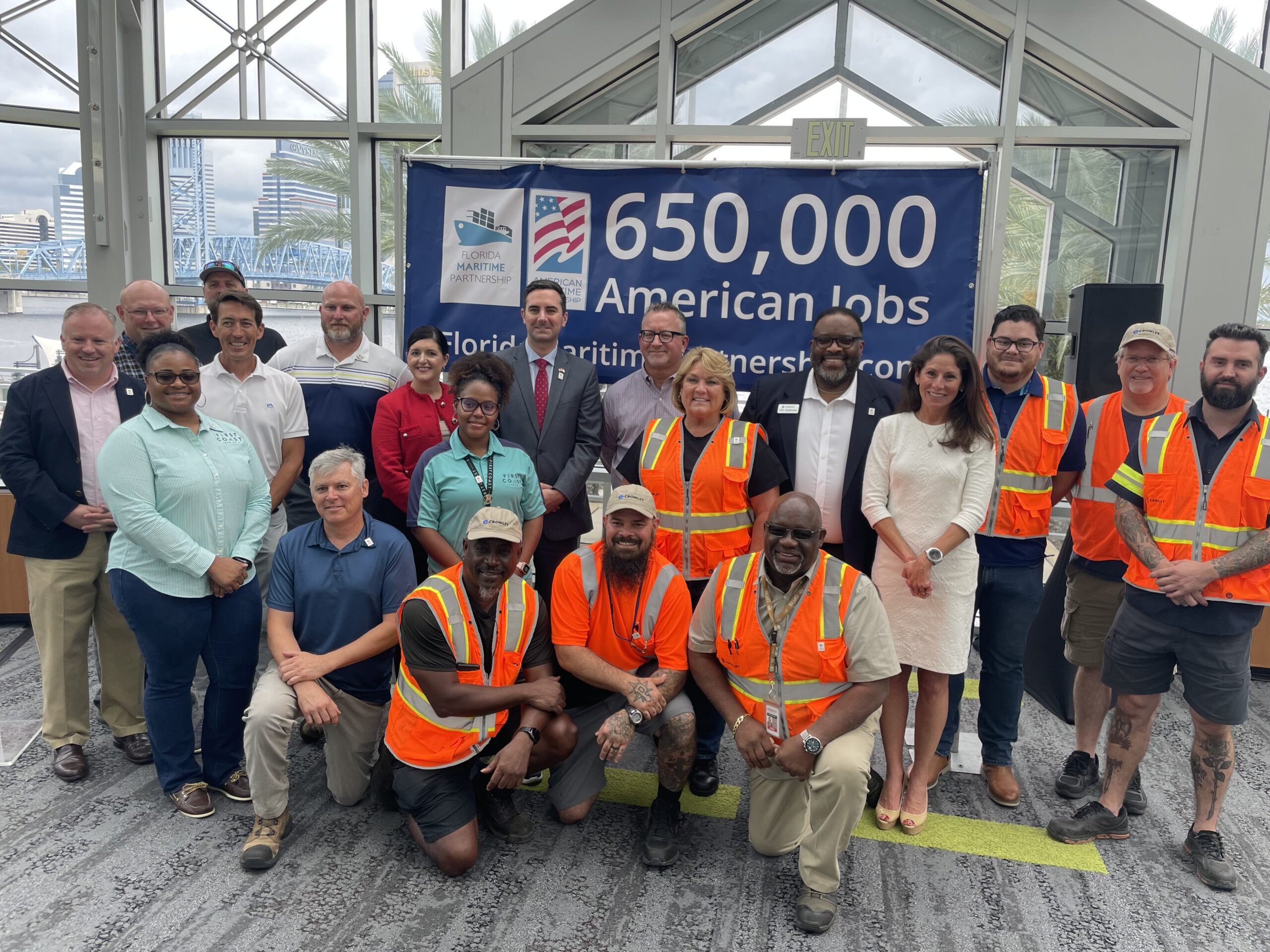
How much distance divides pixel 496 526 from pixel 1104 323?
4036 millimetres

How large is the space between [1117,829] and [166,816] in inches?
146

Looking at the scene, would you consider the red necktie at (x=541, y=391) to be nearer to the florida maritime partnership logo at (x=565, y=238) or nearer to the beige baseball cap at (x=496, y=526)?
the florida maritime partnership logo at (x=565, y=238)

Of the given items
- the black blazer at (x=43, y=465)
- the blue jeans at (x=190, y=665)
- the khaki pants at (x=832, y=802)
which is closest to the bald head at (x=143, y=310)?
the black blazer at (x=43, y=465)

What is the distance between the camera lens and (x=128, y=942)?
2.49 metres

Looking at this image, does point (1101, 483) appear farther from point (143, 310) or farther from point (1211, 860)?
point (143, 310)

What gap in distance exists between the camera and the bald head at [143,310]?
4117mm

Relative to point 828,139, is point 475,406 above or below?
below

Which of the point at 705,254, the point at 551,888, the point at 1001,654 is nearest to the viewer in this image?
the point at 551,888

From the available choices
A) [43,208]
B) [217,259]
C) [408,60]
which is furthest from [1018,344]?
[43,208]

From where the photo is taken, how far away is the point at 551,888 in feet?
9.24

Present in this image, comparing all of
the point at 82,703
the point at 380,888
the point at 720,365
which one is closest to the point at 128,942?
the point at 380,888

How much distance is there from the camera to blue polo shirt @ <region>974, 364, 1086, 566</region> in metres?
3.31

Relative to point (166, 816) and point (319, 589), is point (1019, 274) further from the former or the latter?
point (166, 816)

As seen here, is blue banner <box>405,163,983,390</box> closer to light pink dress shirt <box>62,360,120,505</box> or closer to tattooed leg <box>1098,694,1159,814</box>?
light pink dress shirt <box>62,360,120,505</box>
